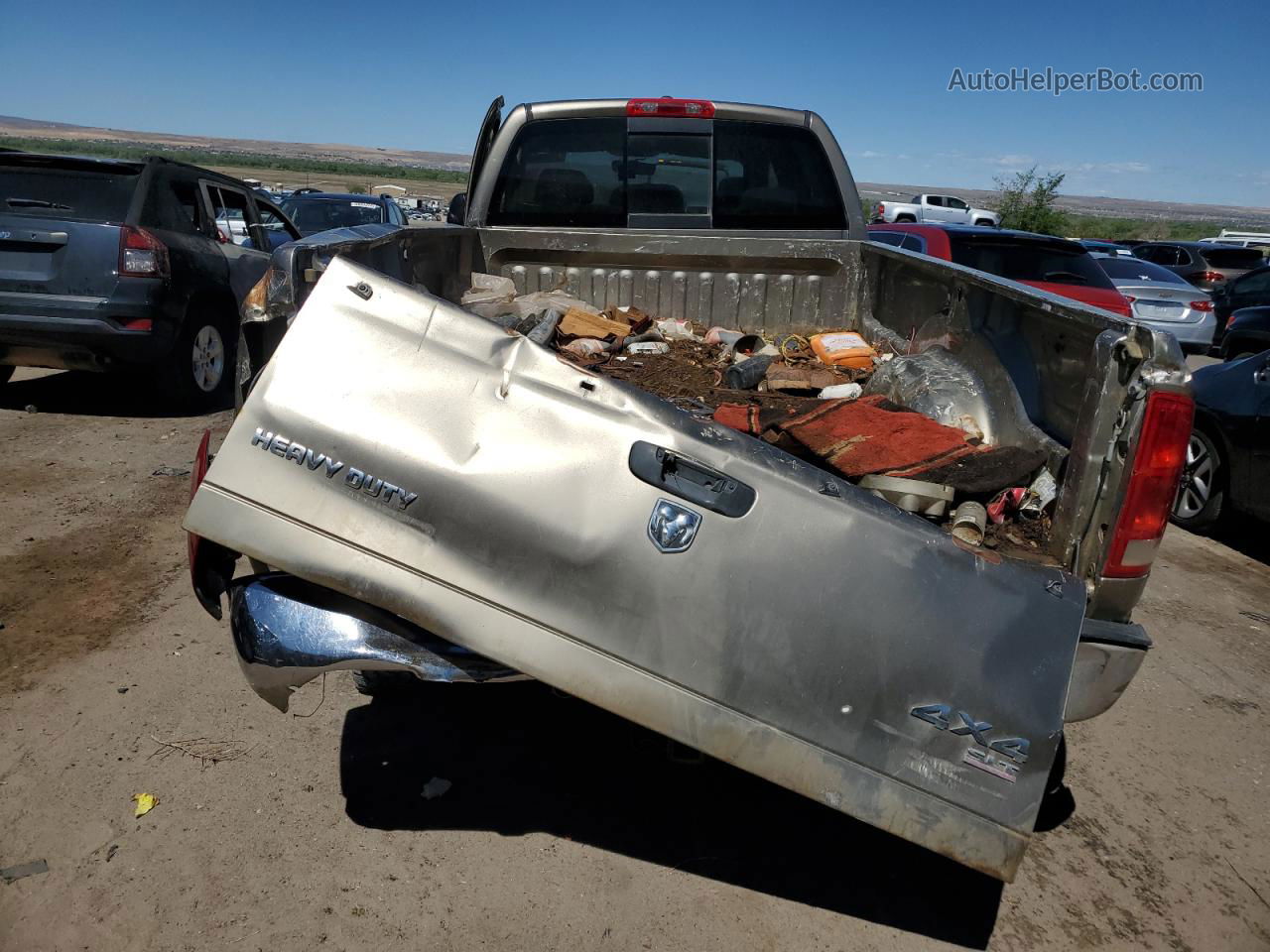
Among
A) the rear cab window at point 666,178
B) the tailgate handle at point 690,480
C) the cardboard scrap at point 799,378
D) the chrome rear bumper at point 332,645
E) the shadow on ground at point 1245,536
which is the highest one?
the rear cab window at point 666,178

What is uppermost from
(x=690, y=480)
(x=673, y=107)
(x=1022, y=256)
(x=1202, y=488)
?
(x=673, y=107)

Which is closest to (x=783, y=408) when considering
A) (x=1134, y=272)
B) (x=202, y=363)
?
(x=202, y=363)

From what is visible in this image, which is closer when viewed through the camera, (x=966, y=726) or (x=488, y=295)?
(x=966, y=726)

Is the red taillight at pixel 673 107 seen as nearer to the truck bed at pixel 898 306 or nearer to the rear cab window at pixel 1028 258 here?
the truck bed at pixel 898 306

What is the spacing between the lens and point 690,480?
6.65ft

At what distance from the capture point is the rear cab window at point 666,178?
516cm

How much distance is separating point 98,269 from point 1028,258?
8502 mm

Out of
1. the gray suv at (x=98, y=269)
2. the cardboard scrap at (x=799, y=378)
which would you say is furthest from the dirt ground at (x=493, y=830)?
the gray suv at (x=98, y=269)

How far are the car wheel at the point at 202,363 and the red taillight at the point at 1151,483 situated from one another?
669 cm

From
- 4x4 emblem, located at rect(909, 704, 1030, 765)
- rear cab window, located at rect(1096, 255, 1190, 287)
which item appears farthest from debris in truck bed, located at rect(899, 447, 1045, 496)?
rear cab window, located at rect(1096, 255, 1190, 287)

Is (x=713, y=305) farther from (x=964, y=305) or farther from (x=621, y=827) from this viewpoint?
Result: (x=621, y=827)

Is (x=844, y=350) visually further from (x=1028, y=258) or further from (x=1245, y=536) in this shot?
(x=1028, y=258)

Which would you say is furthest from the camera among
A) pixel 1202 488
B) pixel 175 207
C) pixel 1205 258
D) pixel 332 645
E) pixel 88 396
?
pixel 1205 258

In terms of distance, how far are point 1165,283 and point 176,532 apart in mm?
14032
